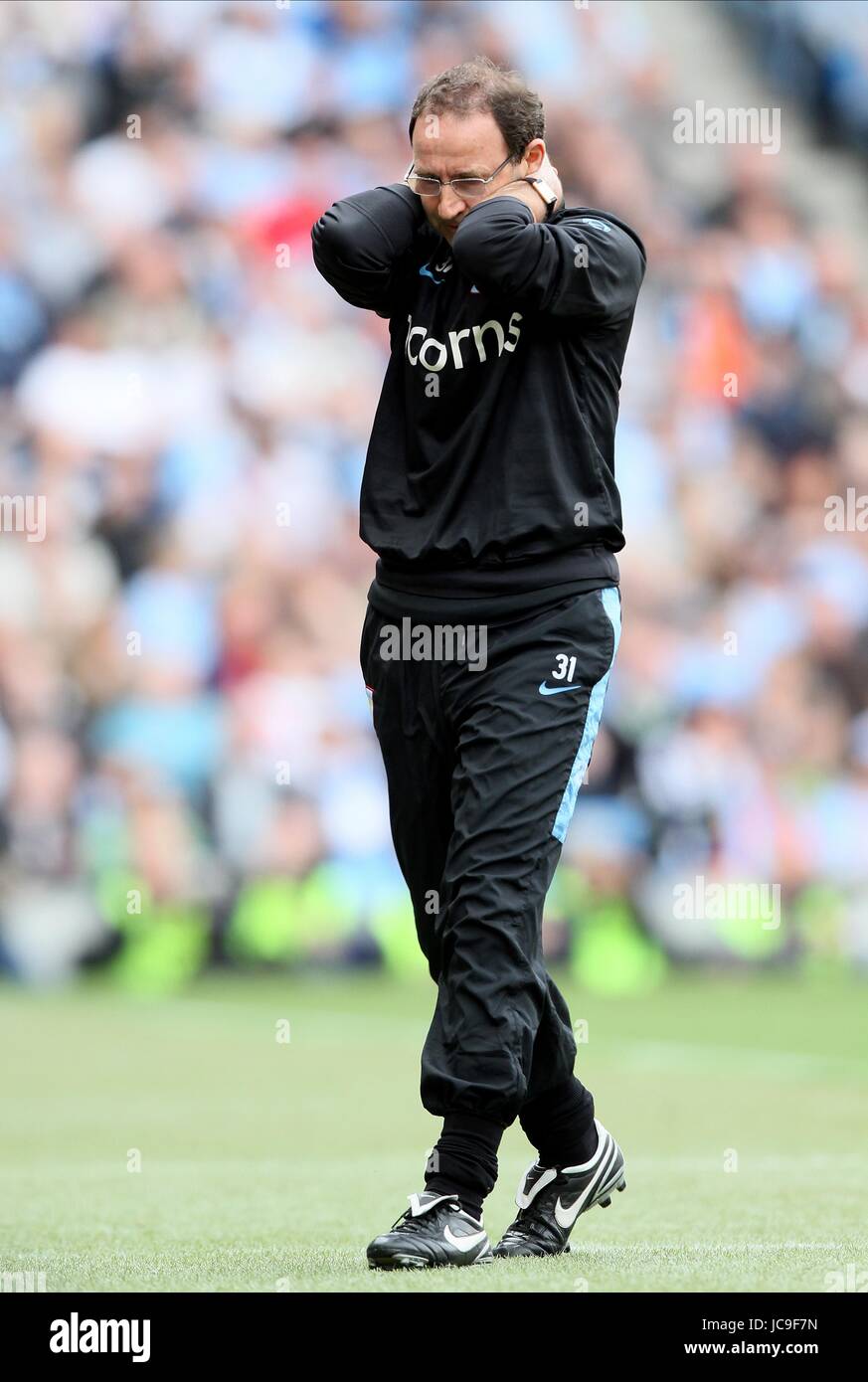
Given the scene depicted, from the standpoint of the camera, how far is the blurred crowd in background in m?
9.77

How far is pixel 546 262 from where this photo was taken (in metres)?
3.32

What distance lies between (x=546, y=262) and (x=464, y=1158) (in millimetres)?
1451

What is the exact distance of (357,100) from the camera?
35.3 ft

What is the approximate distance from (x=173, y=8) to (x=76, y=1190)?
308 inches

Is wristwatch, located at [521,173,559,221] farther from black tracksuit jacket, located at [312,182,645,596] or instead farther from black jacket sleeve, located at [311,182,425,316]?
black jacket sleeve, located at [311,182,425,316]

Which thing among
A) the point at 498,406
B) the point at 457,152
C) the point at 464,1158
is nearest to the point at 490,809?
the point at 464,1158

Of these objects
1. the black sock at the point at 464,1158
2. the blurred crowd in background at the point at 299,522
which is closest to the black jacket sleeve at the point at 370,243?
the black sock at the point at 464,1158

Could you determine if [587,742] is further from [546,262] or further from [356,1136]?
[356,1136]

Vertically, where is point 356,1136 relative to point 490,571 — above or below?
below

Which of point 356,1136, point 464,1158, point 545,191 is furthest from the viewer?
point 356,1136

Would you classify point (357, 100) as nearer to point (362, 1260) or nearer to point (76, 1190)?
point (76, 1190)

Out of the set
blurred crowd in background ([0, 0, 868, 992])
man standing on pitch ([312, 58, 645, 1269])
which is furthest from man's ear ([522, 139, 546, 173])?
blurred crowd in background ([0, 0, 868, 992])

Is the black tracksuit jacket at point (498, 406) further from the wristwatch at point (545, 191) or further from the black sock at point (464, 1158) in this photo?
the black sock at point (464, 1158)
